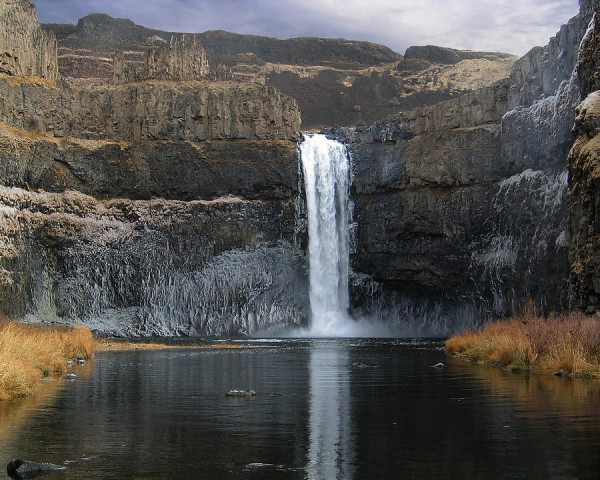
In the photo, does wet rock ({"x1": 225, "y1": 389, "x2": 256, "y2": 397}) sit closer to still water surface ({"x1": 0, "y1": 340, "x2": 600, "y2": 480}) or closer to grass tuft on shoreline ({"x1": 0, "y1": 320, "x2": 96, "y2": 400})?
still water surface ({"x1": 0, "y1": 340, "x2": 600, "y2": 480})

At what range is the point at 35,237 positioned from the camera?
7825cm

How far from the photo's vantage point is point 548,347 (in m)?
28.9

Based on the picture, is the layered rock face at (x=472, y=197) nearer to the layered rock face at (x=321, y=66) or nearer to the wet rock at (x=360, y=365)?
the wet rock at (x=360, y=365)

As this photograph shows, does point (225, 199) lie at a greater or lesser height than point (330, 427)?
greater

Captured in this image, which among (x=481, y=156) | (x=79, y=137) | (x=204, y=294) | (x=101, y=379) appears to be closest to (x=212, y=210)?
(x=204, y=294)

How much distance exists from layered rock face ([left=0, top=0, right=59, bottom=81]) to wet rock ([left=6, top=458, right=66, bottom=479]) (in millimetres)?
74002

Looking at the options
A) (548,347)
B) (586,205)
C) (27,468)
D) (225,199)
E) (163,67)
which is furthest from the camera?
(163,67)

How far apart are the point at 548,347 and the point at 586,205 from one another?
10.2 meters

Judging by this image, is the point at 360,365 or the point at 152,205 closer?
the point at 360,365

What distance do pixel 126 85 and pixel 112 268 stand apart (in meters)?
20.3

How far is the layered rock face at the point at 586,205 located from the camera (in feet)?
119

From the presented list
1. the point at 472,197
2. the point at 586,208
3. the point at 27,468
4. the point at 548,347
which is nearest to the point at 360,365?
the point at 548,347

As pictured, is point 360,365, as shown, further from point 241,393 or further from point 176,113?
point 176,113

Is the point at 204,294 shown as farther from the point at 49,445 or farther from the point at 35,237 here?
the point at 49,445
